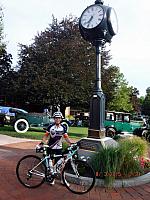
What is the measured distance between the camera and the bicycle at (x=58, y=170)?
5938 mm

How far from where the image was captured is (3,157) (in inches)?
362

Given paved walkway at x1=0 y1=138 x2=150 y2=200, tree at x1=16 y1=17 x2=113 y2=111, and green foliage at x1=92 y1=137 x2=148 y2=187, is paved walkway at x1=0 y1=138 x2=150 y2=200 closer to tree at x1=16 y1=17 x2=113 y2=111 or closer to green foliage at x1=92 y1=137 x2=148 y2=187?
green foliage at x1=92 y1=137 x2=148 y2=187

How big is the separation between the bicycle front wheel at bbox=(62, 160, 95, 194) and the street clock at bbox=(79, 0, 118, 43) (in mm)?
3618

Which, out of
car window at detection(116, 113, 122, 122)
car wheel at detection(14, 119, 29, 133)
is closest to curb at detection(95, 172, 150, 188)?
car wheel at detection(14, 119, 29, 133)

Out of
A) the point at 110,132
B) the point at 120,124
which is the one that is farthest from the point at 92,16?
the point at 120,124

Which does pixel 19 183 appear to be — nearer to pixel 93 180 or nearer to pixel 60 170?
pixel 60 170

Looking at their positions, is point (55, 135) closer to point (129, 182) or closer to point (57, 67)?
point (129, 182)

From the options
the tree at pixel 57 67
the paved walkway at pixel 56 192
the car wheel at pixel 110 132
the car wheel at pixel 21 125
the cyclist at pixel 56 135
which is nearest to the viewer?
the paved walkway at pixel 56 192

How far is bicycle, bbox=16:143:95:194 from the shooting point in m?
5.94

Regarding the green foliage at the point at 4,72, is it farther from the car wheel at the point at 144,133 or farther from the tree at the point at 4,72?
the car wheel at the point at 144,133

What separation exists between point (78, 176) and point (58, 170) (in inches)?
17.4

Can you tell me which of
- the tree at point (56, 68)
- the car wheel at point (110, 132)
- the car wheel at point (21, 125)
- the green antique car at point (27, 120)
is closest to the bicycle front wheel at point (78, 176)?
the green antique car at point (27, 120)

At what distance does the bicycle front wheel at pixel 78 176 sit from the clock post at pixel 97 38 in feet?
5.04

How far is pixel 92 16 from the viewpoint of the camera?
26.1 ft
